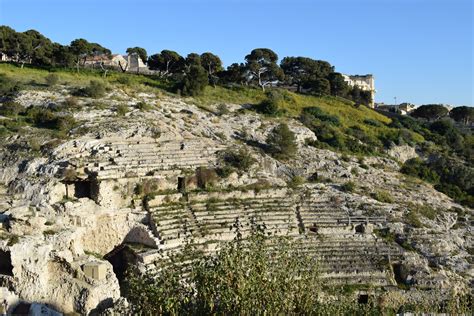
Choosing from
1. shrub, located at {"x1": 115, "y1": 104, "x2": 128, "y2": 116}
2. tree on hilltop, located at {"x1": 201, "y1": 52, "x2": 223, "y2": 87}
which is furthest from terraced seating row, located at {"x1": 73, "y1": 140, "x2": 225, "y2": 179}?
tree on hilltop, located at {"x1": 201, "y1": 52, "x2": 223, "y2": 87}

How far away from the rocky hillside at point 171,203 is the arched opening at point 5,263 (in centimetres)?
6

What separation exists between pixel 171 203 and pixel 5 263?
833 centimetres

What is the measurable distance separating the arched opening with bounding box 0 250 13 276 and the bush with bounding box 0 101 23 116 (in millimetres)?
13421

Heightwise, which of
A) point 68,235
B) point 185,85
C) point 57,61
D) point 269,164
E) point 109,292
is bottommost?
point 109,292

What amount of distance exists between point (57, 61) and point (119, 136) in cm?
2113

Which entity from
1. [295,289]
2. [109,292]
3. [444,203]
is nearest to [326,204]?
[444,203]

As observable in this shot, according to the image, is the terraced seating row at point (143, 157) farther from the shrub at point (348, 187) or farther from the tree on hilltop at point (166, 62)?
the tree on hilltop at point (166, 62)

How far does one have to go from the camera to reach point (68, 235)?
20344mm

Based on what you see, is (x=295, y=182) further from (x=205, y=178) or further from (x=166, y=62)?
(x=166, y=62)

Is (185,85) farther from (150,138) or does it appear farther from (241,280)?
(241,280)

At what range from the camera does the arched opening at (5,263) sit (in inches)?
721

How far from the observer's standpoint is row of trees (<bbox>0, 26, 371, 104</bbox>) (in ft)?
148

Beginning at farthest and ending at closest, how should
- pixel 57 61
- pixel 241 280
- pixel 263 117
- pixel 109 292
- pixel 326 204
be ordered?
pixel 57 61, pixel 263 117, pixel 326 204, pixel 109 292, pixel 241 280

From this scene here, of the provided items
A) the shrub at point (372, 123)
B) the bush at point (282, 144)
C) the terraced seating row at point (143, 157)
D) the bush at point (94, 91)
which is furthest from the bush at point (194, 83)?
the shrub at point (372, 123)
